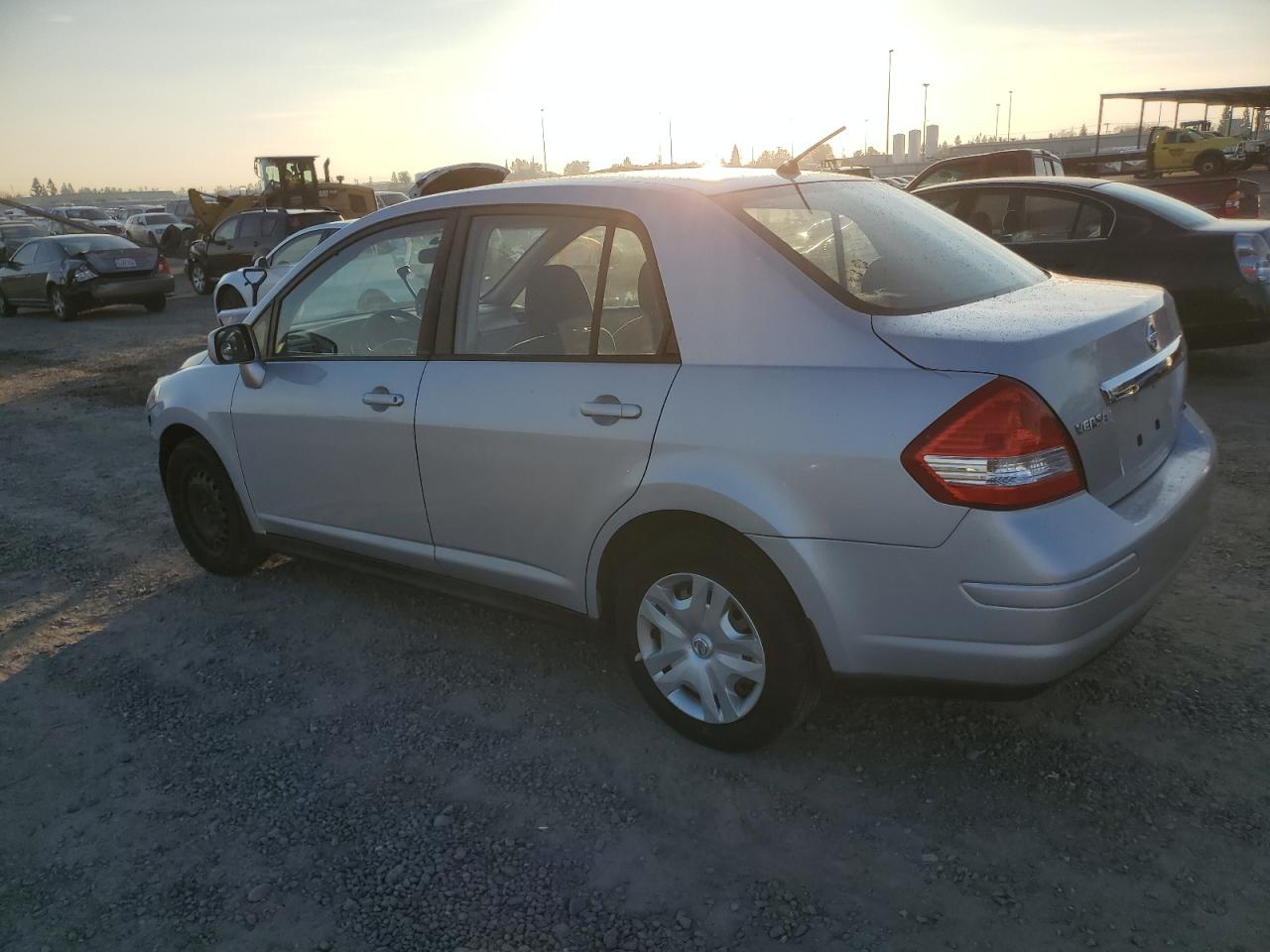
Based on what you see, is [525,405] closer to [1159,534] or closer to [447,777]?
[447,777]

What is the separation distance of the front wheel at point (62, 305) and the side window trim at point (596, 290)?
16.4m

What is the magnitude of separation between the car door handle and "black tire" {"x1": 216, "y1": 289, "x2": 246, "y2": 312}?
11.0 metres

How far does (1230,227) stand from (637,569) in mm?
6074

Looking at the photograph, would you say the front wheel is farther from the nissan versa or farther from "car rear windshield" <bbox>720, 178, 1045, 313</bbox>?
"car rear windshield" <bbox>720, 178, 1045, 313</bbox>

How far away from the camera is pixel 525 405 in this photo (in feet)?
10.2

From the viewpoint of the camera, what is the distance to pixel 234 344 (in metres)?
4.04

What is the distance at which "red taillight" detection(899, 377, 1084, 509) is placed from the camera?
2.32m

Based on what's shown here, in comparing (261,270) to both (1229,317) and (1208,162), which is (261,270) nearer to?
(1229,317)

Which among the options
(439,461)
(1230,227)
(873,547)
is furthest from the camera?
(1230,227)

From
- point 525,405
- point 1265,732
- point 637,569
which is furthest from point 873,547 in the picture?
point 1265,732

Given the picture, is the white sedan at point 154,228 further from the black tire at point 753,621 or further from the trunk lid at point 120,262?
the black tire at point 753,621

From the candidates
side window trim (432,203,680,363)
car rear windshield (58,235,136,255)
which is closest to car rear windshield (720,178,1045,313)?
side window trim (432,203,680,363)

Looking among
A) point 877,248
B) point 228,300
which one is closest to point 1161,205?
point 877,248

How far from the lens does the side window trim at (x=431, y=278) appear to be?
3.47 meters
